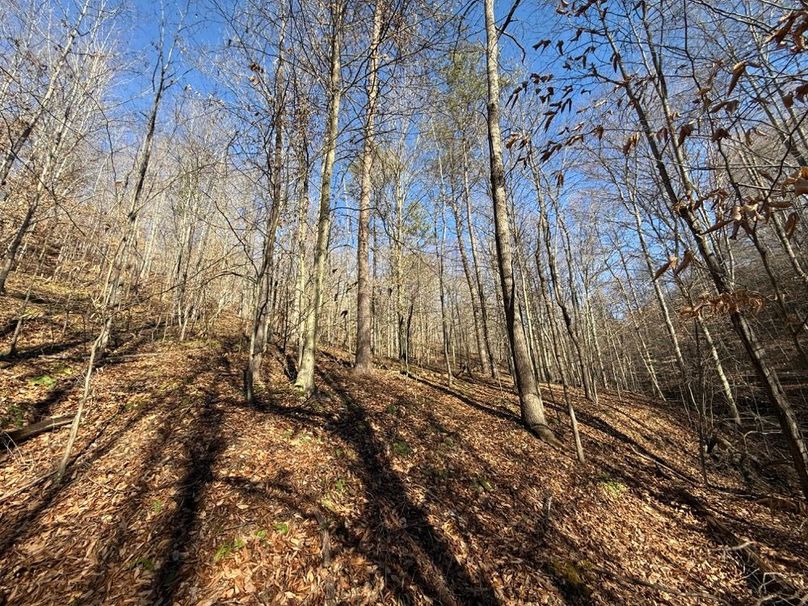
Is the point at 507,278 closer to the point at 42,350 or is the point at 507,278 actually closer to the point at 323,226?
the point at 323,226

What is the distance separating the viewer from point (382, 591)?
9.88ft

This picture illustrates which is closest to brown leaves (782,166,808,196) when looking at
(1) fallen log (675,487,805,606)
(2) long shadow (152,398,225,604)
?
(2) long shadow (152,398,225,604)

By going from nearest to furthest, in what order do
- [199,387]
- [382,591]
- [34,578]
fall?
[34,578]
[382,591]
[199,387]

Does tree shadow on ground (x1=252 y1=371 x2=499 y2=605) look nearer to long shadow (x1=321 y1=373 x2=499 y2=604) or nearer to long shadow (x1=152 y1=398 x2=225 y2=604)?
long shadow (x1=321 y1=373 x2=499 y2=604)

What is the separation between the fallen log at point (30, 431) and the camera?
3.89 metres

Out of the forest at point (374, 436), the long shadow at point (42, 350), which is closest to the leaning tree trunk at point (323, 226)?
the forest at point (374, 436)

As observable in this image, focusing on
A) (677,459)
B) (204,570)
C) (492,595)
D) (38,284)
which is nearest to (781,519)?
(677,459)

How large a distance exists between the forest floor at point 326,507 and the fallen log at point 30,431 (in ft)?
0.39

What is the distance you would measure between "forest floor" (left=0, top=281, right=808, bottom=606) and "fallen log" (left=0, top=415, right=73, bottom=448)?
0.12 meters

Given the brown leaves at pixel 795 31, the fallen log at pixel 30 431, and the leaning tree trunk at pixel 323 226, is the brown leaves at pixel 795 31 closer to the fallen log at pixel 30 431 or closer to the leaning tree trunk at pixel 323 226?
the leaning tree trunk at pixel 323 226

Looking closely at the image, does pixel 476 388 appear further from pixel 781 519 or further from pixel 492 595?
pixel 492 595

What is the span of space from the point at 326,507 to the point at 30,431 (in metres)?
3.75

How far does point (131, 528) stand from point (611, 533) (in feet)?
18.5

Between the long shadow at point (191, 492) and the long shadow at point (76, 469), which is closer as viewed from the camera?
the long shadow at point (191, 492)
